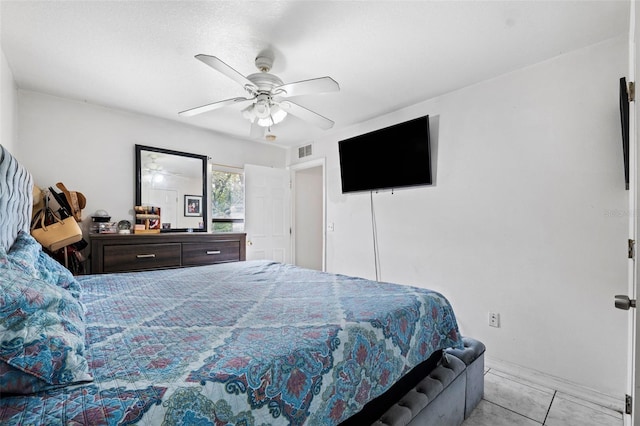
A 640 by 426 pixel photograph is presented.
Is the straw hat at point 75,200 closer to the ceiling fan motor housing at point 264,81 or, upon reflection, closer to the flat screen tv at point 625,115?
the ceiling fan motor housing at point 264,81

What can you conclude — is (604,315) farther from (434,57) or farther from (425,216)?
(434,57)

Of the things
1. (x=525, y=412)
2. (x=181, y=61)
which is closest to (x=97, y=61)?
(x=181, y=61)

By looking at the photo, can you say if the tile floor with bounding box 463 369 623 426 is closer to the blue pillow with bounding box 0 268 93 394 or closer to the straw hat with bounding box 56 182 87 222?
the blue pillow with bounding box 0 268 93 394

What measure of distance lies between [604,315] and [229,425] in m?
2.47

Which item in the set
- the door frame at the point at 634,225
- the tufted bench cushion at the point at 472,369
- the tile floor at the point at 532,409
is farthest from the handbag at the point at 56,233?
the door frame at the point at 634,225

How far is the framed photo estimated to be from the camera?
147 inches

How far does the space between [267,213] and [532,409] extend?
11.7 ft

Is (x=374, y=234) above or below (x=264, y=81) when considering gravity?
below

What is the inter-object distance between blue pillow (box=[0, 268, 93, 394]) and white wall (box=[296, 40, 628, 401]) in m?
2.73

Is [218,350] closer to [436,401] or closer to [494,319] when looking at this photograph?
[436,401]

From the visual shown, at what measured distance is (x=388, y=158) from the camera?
3.23 m

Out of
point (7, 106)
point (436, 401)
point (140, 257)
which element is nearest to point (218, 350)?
point (436, 401)

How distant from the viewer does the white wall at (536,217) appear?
197 cm

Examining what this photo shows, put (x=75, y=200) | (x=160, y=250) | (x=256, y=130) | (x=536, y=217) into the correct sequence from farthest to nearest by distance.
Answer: (x=160, y=250)
(x=75, y=200)
(x=256, y=130)
(x=536, y=217)
